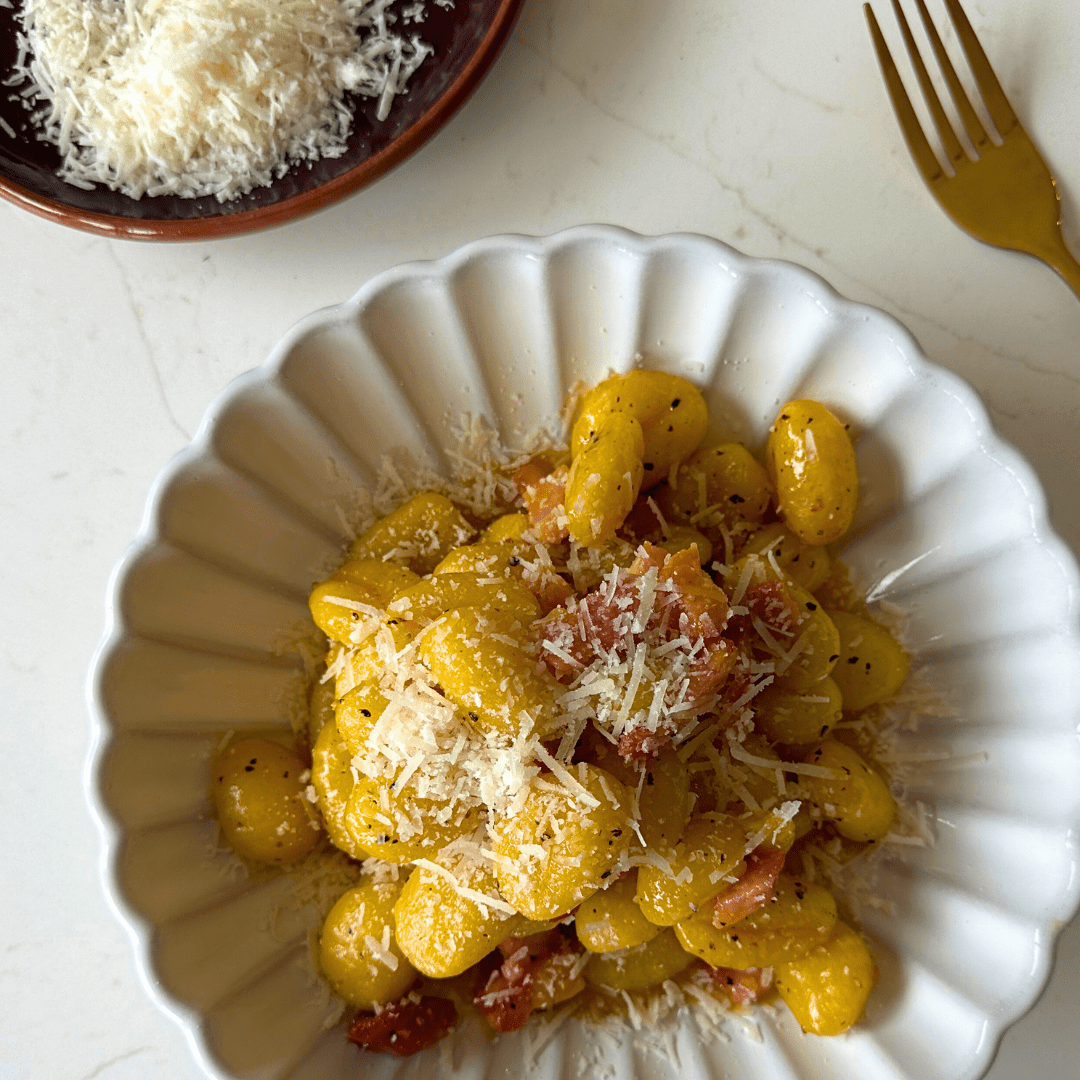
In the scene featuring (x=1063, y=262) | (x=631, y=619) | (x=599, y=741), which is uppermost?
(x=1063, y=262)

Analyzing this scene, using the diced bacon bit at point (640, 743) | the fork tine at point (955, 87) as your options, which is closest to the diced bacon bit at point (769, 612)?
the diced bacon bit at point (640, 743)

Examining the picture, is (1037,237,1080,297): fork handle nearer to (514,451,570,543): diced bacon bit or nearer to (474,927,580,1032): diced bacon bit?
(514,451,570,543): diced bacon bit

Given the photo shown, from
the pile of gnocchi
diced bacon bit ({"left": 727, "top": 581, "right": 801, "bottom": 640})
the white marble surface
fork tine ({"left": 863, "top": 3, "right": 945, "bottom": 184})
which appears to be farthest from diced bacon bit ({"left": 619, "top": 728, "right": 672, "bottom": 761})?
fork tine ({"left": 863, "top": 3, "right": 945, "bottom": 184})

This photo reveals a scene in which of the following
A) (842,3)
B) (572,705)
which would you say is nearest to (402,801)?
(572,705)

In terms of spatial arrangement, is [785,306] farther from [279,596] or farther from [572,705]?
[279,596]

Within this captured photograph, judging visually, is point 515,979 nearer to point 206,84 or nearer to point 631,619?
point 631,619

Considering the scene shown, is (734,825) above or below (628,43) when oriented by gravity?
below

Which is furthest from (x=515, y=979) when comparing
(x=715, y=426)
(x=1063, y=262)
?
(x=1063, y=262)
